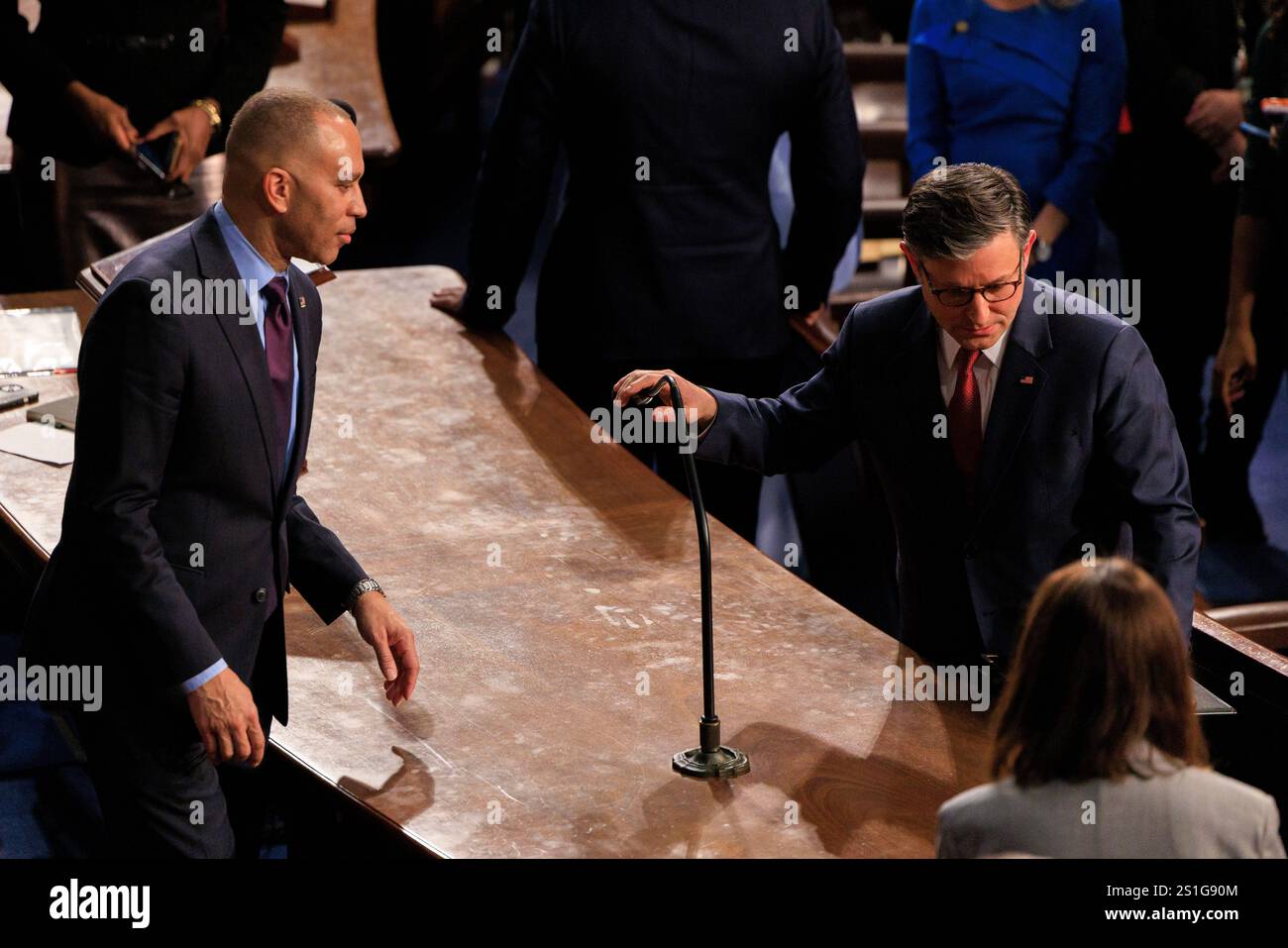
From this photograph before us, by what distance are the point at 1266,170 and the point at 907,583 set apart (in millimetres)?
1963

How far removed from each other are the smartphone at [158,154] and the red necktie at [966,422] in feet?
8.61

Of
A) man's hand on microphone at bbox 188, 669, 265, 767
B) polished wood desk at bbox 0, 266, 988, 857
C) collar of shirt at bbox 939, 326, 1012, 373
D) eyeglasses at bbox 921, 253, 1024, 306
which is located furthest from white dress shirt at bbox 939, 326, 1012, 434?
man's hand on microphone at bbox 188, 669, 265, 767

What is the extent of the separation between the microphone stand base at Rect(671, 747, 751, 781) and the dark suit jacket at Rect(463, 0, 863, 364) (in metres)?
1.79

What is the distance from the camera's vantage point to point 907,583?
305cm

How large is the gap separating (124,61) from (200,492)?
2.56 m

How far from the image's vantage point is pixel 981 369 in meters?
2.87

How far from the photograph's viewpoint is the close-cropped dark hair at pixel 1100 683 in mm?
1794

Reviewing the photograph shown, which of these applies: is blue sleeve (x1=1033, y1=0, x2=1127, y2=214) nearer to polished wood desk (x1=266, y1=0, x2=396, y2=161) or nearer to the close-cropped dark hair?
the close-cropped dark hair

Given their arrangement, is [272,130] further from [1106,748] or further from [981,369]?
[1106,748]

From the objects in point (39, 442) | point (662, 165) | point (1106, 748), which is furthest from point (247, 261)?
point (662, 165)

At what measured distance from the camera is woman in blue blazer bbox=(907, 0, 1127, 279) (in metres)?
4.53
